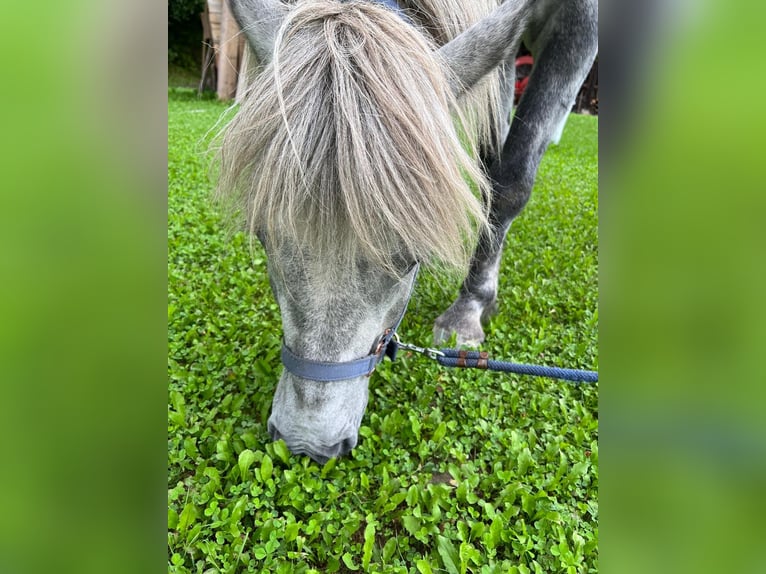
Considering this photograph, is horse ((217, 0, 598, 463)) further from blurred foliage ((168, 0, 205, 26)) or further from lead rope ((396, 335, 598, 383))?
blurred foliage ((168, 0, 205, 26))

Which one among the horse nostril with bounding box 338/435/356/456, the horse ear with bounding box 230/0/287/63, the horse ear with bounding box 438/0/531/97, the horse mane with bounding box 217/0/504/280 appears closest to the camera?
the horse mane with bounding box 217/0/504/280

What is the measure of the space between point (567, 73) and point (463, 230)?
3.39 feet

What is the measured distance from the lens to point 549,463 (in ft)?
6.15

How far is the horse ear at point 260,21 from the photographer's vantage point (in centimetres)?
155

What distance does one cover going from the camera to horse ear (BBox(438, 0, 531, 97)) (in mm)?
1429

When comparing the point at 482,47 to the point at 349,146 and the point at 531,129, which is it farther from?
the point at 531,129

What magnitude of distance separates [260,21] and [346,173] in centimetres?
72

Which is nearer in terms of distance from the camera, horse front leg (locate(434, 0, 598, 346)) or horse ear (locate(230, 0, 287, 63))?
horse ear (locate(230, 0, 287, 63))

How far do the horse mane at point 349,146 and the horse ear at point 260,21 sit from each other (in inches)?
7.2

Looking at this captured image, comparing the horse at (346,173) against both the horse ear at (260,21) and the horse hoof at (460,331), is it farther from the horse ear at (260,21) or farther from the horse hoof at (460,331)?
the horse hoof at (460,331)

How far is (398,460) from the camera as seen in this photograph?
6.14 feet

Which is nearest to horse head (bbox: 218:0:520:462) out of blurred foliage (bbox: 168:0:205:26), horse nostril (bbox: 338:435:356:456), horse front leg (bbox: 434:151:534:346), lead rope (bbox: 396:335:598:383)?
horse nostril (bbox: 338:435:356:456)
